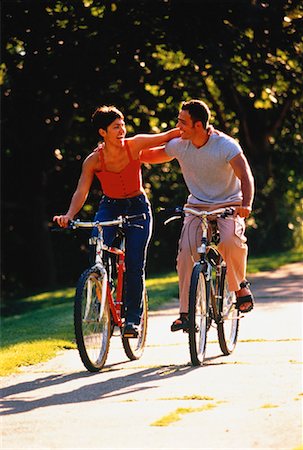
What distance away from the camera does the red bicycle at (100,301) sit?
8969mm

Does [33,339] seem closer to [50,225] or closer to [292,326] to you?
[292,326]

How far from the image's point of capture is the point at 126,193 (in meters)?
9.73

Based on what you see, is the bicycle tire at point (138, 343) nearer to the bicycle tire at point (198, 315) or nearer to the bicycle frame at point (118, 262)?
the bicycle frame at point (118, 262)

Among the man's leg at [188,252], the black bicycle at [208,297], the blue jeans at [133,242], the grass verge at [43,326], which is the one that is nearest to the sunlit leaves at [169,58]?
the grass verge at [43,326]

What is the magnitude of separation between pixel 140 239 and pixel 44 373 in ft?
3.97

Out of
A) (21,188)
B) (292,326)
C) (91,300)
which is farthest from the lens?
(21,188)

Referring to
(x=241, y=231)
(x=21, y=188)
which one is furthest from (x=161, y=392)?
(x=21, y=188)

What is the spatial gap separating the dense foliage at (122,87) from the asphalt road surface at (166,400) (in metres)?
7.79

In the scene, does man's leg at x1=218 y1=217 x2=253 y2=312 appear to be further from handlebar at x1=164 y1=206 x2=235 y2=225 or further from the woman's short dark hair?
the woman's short dark hair

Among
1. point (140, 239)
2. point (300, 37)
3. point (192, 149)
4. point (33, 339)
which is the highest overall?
point (300, 37)

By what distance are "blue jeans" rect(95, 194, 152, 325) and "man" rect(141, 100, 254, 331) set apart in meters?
0.29

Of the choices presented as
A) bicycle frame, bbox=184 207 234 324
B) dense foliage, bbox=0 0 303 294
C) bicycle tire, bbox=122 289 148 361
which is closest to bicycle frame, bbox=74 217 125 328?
bicycle tire, bbox=122 289 148 361

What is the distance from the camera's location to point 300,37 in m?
18.3

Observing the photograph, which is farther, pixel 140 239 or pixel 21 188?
pixel 21 188
